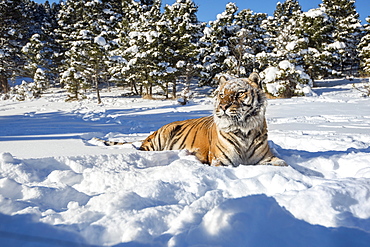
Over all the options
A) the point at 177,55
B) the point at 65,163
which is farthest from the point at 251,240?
the point at 177,55

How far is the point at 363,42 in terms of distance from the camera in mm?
21797

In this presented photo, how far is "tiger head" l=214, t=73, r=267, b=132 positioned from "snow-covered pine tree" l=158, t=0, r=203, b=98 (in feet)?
46.8

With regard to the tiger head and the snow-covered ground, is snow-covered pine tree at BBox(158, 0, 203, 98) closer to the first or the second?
the tiger head

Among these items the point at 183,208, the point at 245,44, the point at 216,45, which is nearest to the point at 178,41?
the point at 216,45

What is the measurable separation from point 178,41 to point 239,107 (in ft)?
54.4

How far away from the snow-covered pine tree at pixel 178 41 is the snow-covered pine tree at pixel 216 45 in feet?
3.44

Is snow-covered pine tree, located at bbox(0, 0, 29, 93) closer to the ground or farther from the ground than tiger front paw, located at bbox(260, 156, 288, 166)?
farther from the ground

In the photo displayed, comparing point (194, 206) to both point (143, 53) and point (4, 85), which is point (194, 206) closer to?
point (143, 53)

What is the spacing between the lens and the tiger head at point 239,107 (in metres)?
2.52

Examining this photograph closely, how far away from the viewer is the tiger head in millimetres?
2518

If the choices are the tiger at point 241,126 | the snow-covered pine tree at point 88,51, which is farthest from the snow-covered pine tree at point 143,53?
the tiger at point 241,126

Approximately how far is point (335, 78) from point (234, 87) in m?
27.6

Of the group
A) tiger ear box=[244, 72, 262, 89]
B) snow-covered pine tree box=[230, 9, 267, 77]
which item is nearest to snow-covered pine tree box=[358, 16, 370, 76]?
snow-covered pine tree box=[230, 9, 267, 77]

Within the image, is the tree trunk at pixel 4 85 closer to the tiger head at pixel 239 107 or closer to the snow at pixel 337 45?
the tiger head at pixel 239 107
